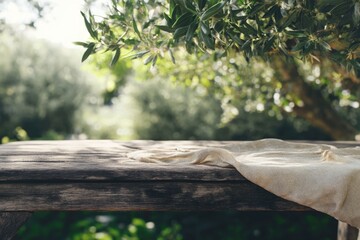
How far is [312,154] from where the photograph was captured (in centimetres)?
227

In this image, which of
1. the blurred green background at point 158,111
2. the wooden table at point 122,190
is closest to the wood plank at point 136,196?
the wooden table at point 122,190

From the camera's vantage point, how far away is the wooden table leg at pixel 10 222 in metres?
1.88

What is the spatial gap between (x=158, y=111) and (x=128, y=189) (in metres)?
4.68

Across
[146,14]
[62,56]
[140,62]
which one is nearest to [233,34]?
[146,14]

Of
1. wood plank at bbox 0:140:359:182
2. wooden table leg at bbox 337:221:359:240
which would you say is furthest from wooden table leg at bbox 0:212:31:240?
wooden table leg at bbox 337:221:359:240

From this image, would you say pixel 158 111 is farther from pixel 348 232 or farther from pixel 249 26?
pixel 249 26

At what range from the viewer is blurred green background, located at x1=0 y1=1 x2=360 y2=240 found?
13.5ft

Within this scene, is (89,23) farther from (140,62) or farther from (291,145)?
(140,62)

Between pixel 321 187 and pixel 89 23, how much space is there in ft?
3.55

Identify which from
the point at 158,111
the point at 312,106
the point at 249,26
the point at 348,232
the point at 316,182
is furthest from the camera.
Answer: the point at 158,111

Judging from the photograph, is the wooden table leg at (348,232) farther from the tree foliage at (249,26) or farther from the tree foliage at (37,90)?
the tree foliage at (37,90)

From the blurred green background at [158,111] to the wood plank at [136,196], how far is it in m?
0.59

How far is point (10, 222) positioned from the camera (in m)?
1.89

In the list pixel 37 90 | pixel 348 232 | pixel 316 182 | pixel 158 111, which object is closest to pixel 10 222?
pixel 316 182
